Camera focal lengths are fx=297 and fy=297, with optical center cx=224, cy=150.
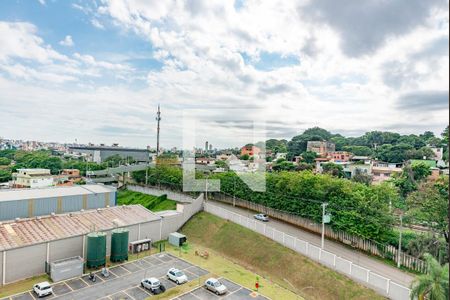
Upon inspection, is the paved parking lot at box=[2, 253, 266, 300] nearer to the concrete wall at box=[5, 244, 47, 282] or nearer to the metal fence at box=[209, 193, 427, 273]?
the concrete wall at box=[5, 244, 47, 282]

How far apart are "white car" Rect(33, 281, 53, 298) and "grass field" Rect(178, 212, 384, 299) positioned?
1178 cm

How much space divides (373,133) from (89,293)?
97.2 metres

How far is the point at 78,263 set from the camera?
18938 mm

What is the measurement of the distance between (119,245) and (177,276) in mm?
5429

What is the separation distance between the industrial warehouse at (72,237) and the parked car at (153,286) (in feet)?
15.4

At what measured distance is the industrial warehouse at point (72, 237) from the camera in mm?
17922

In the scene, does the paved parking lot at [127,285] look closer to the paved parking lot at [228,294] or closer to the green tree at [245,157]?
the paved parking lot at [228,294]

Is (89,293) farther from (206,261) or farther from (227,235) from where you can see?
(227,235)

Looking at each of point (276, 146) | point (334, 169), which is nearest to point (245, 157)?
point (334, 169)

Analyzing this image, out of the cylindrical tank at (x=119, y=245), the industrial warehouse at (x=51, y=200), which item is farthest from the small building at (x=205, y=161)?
the cylindrical tank at (x=119, y=245)

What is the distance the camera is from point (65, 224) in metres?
21.9

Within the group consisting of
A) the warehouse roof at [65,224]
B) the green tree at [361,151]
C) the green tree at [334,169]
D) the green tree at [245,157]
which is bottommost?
the warehouse roof at [65,224]

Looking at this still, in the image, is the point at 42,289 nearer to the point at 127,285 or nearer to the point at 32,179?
the point at 127,285

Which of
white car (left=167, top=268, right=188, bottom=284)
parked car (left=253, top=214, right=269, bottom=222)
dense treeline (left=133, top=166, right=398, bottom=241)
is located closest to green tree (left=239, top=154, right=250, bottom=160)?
dense treeline (left=133, top=166, right=398, bottom=241)
